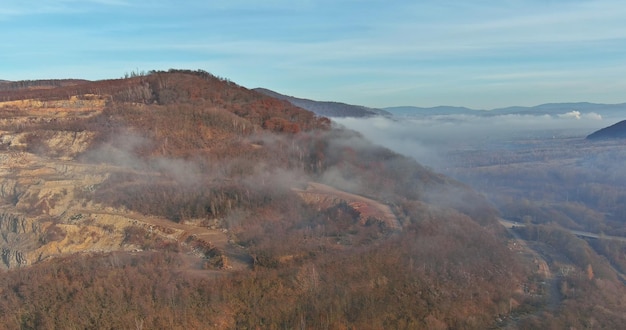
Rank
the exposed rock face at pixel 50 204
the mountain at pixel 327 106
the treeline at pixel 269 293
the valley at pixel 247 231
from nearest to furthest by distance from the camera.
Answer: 1. the treeline at pixel 269 293
2. the valley at pixel 247 231
3. the exposed rock face at pixel 50 204
4. the mountain at pixel 327 106

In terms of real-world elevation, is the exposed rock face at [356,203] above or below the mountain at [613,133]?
below

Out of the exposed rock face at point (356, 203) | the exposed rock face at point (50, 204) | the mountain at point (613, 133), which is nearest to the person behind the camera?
the exposed rock face at point (50, 204)

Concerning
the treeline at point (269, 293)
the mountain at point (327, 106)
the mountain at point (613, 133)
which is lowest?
the treeline at point (269, 293)

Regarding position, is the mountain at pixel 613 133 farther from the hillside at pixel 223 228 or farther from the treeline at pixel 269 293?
the treeline at pixel 269 293

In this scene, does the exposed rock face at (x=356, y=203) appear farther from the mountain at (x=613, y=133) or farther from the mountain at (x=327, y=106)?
the mountain at (x=613, y=133)

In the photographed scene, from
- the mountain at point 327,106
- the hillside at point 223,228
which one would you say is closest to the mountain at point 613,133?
the mountain at point 327,106

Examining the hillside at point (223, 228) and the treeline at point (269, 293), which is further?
the hillside at point (223, 228)

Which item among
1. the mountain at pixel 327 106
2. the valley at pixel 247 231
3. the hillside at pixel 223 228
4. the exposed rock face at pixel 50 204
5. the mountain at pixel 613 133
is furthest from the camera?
the mountain at pixel 613 133

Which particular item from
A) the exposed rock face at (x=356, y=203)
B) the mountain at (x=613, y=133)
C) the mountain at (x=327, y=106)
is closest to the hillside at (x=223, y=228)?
the exposed rock face at (x=356, y=203)

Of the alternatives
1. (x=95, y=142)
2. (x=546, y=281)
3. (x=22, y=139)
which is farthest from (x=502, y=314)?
(x=22, y=139)
